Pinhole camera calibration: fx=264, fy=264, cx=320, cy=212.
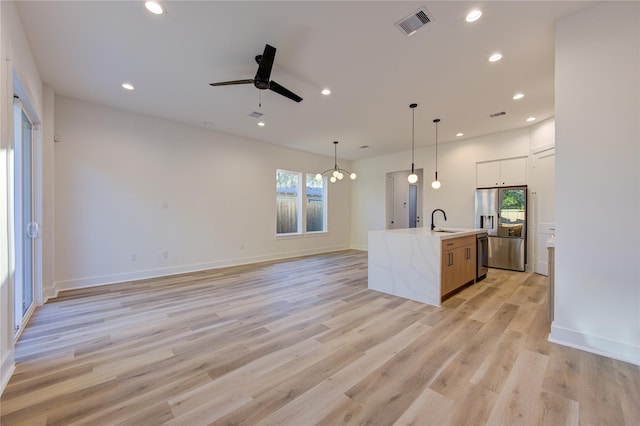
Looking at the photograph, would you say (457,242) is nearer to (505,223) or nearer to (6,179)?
(505,223)

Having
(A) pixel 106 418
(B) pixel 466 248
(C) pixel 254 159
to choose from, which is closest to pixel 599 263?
(B) pixel 466 248

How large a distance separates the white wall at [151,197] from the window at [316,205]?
4.32 ft

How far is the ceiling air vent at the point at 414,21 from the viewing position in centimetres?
238

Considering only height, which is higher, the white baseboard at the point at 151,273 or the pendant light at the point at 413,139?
the pendant light at the point at 413,139

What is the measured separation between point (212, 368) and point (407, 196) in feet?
26.8

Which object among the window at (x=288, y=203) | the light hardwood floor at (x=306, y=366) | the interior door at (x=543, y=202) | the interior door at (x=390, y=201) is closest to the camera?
the light hardwood floor at (x=306, y=366)

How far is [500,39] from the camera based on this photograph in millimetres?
2730

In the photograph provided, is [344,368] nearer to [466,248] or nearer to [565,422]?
[565,422]

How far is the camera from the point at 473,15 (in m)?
2.41

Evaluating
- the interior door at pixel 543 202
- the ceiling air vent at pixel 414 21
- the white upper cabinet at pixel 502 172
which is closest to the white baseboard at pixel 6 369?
the ceiling air vent at pixel 414 21

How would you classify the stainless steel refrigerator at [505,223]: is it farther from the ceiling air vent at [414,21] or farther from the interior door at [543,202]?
the ceiling air vent at [414,21]

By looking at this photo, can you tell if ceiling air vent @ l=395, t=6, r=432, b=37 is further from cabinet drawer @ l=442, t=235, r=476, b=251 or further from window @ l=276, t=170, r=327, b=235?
window @ l=276, t=170, r=327, b=235

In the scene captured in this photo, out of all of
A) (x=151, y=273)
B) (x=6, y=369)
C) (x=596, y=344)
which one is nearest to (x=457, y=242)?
(x=596, y=344)

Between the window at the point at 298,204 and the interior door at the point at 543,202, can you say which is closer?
the interior door at the point at 543,202
